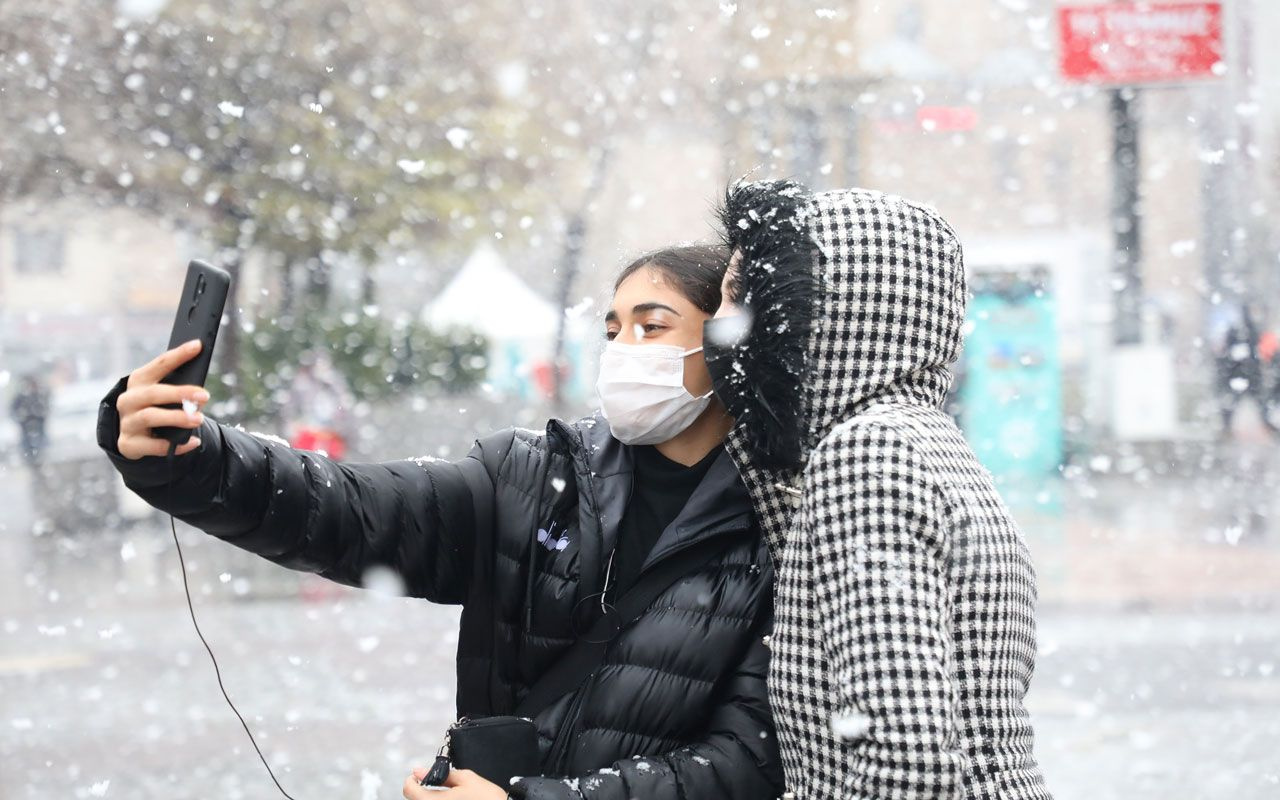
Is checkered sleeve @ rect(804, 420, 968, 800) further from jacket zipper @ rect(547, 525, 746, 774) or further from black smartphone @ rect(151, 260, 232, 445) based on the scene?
black smartphone @ rect(151, 260, 232, 445)

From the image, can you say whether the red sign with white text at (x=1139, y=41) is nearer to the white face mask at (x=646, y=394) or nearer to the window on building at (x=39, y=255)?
the white face mask at (x=646, y=394)

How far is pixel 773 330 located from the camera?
1.71 m

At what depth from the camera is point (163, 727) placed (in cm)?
655

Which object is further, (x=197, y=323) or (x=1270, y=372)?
(x=1270, y=372)

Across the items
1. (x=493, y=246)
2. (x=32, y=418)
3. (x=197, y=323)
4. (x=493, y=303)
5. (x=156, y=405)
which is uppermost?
(x=493, y=246)

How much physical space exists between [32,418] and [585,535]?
14489 millimetres

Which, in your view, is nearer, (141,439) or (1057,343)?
(141,439)

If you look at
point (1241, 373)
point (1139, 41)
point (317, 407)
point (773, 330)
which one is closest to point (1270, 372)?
point (1241, 373)

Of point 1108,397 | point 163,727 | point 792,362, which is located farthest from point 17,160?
point 792,362

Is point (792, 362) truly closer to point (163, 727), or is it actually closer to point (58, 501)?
point (163, 727)

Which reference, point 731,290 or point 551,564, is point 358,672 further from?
point 731,290

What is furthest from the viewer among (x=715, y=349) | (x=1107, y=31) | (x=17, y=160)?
(x=17, y=160)

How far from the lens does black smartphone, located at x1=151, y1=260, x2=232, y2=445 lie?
1770 mm

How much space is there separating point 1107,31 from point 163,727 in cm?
930
